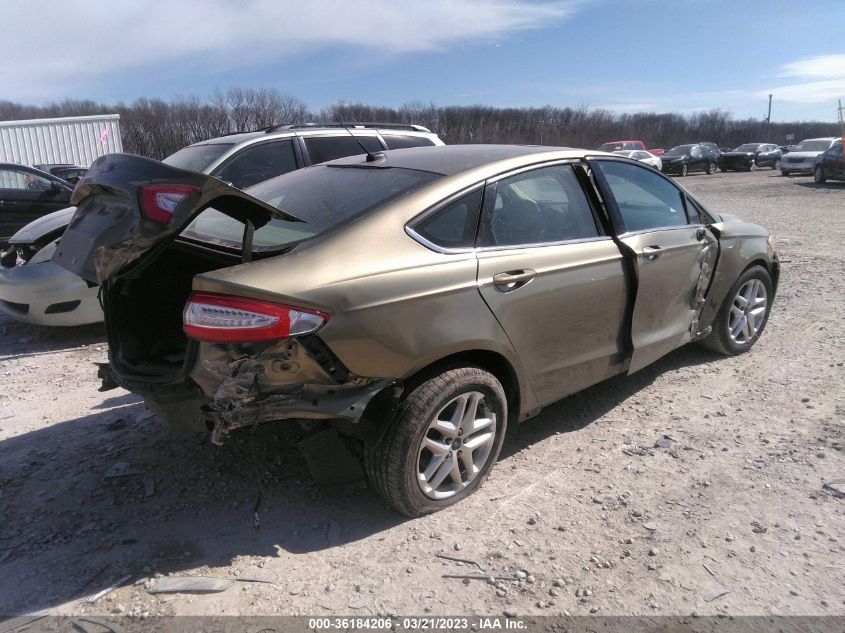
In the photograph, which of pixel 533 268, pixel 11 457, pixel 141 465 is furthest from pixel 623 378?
pixel 11 457

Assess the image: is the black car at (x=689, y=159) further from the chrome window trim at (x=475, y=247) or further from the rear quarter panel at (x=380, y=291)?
the rear quarter panel at (x=380, y=291)

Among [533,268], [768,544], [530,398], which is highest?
[533,268]

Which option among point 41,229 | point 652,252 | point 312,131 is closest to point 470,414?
point 652,252

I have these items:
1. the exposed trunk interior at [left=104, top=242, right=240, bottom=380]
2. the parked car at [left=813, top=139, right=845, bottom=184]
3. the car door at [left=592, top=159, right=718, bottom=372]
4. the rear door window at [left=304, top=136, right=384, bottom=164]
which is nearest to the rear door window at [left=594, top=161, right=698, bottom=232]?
the car door at [left=592, top=159, right=718, bottom=372]

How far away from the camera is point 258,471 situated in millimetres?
3332

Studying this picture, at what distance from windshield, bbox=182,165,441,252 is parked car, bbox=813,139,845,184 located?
2295 centimetres

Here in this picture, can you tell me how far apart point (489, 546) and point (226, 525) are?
1.22 m

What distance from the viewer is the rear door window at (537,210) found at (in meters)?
3.09

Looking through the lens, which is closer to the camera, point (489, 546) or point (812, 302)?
point (489, 546)

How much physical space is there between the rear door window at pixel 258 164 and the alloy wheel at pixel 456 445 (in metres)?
4.15

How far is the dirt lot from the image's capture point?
2430mm

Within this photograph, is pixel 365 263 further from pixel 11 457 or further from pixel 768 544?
pixel 11 457

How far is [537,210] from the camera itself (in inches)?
131

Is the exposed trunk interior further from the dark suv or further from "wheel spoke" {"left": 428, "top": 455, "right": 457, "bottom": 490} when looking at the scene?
the dark suv
